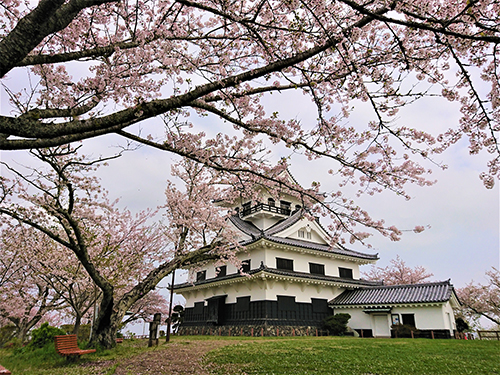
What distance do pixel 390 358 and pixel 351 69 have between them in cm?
704

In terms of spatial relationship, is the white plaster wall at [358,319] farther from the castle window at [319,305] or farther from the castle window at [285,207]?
the castle window at [285,207]

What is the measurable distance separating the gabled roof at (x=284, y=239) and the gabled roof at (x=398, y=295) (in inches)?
113

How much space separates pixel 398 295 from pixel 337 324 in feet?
14.0

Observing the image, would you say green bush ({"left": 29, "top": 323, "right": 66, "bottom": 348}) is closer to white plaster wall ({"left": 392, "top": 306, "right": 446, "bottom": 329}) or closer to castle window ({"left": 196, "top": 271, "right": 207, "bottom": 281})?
castle window ({"left": 196, "top": 271, "right": 207, "bottom": 281})

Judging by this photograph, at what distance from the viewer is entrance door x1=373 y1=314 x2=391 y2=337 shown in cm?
1872

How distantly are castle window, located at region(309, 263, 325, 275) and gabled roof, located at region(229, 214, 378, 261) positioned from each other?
1.20m

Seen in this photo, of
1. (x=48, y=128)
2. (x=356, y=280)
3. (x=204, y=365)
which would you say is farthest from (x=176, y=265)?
(x=356, y=280)

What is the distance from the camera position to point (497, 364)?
663cm

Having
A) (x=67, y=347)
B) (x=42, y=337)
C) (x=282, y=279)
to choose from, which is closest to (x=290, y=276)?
(x=282, y=279)

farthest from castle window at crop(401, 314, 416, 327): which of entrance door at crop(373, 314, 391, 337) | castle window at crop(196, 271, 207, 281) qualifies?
castle window at crop(196, 271, 207, 281)

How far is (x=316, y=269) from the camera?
69.7ft

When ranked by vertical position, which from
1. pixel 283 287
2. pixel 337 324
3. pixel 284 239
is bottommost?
pixel 337 324

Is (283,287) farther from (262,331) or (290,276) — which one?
(262,331)

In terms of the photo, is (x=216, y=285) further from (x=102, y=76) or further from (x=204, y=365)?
(x=102, y=76)
